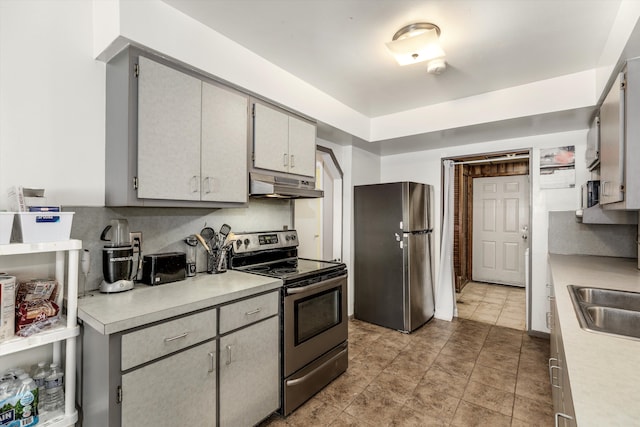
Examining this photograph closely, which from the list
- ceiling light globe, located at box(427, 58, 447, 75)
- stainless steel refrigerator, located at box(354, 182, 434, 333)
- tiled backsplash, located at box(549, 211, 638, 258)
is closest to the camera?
ceiling light globe, located at box(427, 58, 447, 75)

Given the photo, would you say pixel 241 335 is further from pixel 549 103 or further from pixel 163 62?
pixel 549 103

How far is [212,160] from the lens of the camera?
6.60 feet

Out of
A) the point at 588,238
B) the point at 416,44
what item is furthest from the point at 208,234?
the point at 588,238

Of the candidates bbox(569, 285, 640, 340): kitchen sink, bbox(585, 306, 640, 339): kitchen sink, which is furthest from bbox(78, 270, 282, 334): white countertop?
bbox(585, 306, 640, 339): kitchen sink

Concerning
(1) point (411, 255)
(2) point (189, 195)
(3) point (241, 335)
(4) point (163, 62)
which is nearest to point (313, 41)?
(4) point (163, 62)

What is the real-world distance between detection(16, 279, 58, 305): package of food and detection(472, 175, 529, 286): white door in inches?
236

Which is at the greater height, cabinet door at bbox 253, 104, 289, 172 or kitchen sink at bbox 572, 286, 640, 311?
cabinet door at bbox 253, 104, 289, 172

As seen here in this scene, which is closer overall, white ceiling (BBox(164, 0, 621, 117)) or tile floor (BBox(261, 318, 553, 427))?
white ceiling (BBox(164, 0, 621, 117))

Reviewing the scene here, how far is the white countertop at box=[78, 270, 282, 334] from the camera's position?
51.9 inches

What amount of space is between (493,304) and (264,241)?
368 centimetres

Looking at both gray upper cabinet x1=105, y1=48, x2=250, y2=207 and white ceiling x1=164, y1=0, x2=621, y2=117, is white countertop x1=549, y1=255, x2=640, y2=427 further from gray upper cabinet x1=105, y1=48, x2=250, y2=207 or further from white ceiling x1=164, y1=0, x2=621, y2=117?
gray upper cabinet x1=105, y1=48, x2=250, y2=207

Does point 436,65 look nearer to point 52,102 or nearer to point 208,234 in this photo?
point 208,234

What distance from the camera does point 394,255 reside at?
3467 mm

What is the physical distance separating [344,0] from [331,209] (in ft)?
8.27
